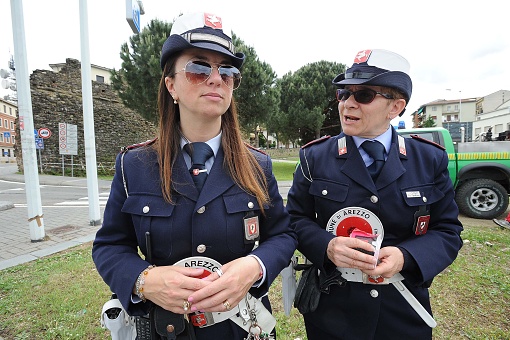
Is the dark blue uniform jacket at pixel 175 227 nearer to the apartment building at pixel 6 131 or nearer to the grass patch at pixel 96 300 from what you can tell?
the grass patch at pixel 96 300

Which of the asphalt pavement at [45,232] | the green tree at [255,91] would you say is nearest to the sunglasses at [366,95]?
the asphalt pavement at [45,232]

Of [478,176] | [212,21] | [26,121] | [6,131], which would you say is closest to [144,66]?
[26,121]

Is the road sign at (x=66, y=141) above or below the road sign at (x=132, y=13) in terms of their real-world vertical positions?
below

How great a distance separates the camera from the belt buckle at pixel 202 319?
1.23 metres

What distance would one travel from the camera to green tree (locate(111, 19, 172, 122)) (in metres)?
13.7

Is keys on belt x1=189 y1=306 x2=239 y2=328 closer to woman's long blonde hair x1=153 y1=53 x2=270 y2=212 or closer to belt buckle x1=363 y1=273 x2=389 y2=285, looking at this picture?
woman's long blonde hair x1=153 y1=53 x2=270 y2=212

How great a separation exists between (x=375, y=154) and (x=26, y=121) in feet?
18.2

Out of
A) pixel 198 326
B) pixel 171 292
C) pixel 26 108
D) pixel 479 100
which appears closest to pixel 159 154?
pixel 171 292

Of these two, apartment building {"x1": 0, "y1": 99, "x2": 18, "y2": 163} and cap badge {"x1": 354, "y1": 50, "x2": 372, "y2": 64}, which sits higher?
apartment building {"x1": 0, "y1": 99, "x2": 18, "y2": 163}

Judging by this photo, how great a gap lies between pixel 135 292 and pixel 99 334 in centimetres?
191

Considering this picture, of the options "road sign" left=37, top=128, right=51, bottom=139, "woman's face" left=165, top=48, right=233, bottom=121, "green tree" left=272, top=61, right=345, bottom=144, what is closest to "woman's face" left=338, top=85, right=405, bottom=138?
"woman's face" left=165, top=48, right=233, bottom=121

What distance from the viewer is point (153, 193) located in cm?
124

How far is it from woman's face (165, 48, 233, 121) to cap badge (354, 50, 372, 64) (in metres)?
0.74

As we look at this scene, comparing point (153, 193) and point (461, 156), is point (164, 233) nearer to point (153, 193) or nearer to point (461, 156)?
point (153, 193)
